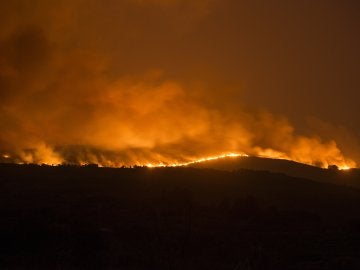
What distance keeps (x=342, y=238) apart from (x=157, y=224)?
1366cm

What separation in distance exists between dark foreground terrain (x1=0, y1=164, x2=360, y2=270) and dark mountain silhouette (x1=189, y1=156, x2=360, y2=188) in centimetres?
2063

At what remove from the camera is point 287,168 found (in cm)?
11281

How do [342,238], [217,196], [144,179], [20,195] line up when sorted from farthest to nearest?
[144,179]
[217,196]
[20,195]
[342,238]

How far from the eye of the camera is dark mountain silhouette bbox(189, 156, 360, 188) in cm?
9931

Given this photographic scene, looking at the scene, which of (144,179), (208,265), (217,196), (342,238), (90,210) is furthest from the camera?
(144,179)

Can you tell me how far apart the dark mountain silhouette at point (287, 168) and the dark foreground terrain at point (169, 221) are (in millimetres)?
20634

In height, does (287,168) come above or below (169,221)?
above

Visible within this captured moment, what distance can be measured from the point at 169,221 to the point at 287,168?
6536 centimetres

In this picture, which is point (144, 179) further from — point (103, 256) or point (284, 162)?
point (284, 162)

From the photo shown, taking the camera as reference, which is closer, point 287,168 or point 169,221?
point 169,221

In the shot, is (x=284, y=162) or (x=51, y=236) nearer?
(x=51, y=236)

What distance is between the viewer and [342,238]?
46.1 m

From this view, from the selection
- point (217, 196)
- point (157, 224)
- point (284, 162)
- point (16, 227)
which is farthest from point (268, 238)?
point (284, 162)

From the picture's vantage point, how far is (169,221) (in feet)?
166
